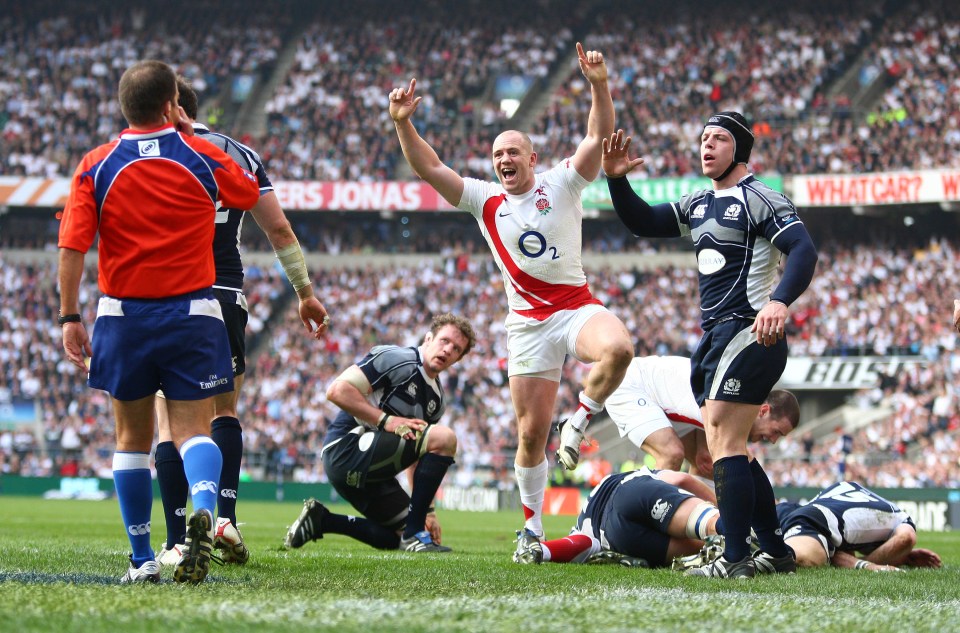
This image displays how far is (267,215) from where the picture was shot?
5766 mm

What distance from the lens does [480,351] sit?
3034cm

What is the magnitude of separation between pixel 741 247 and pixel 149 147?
3064mm

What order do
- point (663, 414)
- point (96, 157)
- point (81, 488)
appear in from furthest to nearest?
point (81, 488) < point (663, 414) < point (96, 157)

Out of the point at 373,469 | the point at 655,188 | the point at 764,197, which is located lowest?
the point at 373,469

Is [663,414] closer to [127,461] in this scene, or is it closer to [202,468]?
[202,468]

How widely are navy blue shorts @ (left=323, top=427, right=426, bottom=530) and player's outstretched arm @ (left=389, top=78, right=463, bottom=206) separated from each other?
196 cm

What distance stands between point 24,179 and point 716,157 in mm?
33354

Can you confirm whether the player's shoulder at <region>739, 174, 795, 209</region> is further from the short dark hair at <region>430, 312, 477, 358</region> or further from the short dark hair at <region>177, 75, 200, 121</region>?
the short dark hair at <region>177, 75, 200, 121</region>

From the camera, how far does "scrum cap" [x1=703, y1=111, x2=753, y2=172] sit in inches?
244

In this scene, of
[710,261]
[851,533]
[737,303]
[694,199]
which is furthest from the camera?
[851,533]

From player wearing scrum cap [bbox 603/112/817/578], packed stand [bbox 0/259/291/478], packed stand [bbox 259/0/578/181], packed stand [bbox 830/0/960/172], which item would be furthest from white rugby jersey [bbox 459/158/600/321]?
packed stand [bbox 259/0/578/181]

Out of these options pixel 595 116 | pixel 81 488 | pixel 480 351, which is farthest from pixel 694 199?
pixel 480 351

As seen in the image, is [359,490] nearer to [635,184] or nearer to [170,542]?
[170,542]

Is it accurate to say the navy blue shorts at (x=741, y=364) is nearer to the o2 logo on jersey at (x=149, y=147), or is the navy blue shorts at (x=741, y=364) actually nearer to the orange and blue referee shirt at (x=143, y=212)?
the orange and blue referee shirt at (x=143, y=212)
